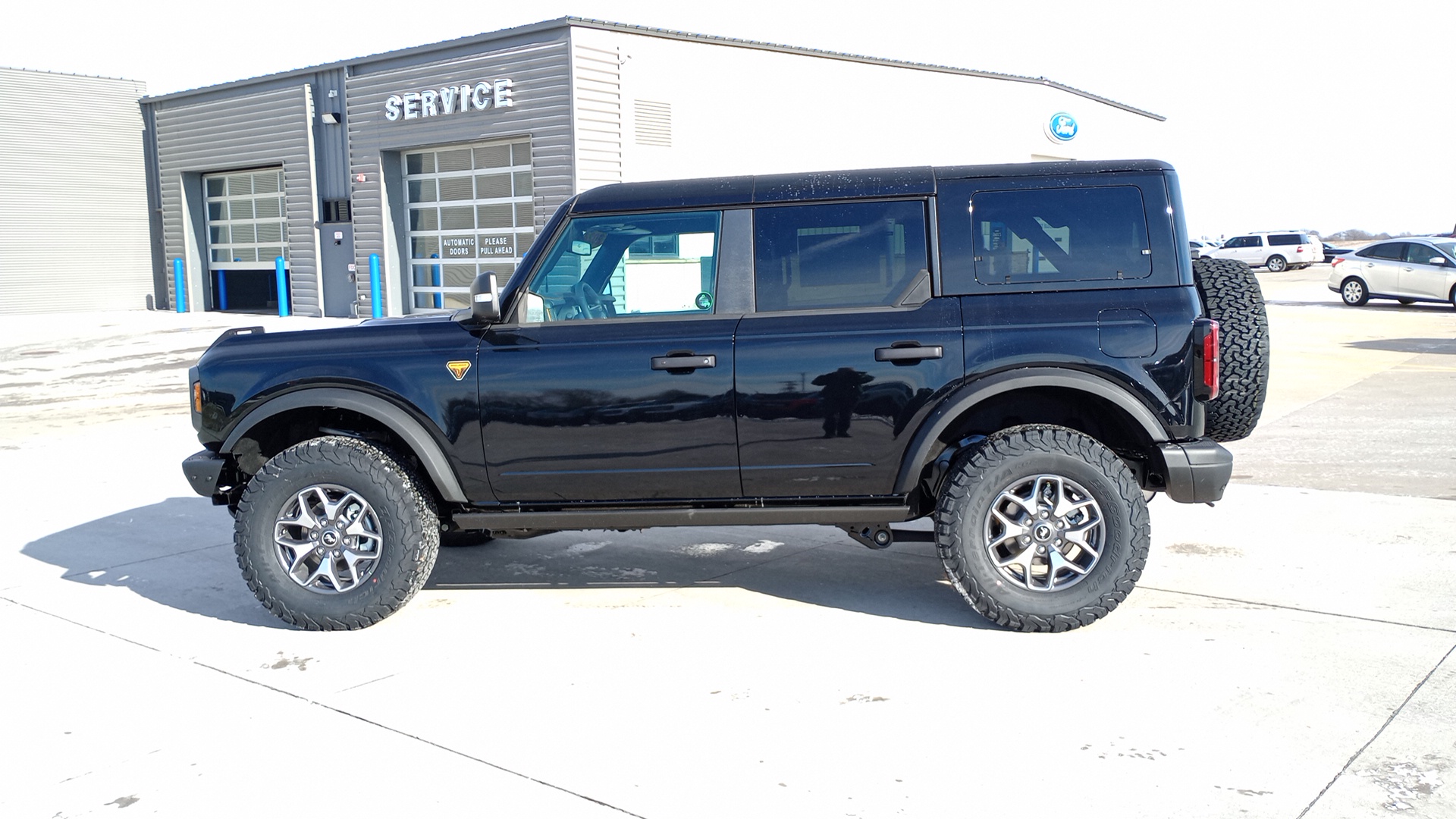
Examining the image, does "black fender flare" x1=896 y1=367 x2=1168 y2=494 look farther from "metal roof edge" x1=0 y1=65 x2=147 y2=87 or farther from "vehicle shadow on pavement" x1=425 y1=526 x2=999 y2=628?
"metal roof edge" x1=0 y1=65 x2=147 y2=87

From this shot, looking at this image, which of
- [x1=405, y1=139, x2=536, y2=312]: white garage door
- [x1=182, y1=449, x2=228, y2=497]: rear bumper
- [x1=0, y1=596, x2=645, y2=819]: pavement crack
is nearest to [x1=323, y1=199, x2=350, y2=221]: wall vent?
[x1=405, y1=139, x2=536, y2=312]: white garage door

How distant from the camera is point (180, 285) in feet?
98.6

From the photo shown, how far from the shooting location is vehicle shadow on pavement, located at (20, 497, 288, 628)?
551 centimetres

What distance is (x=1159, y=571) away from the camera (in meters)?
5.67

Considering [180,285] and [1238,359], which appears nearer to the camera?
[1238,359]

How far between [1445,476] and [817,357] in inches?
210

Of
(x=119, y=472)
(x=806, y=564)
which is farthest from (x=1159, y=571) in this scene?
(x=119, y=472)

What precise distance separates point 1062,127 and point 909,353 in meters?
29.5

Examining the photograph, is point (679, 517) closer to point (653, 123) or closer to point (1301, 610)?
point (1301, 610)

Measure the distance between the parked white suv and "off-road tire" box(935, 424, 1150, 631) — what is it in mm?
44642

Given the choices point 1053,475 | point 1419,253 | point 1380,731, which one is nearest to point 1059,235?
point 1053,475

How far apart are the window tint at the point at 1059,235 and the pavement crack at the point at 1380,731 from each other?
1818 mm

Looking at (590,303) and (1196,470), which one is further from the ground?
(590,303)

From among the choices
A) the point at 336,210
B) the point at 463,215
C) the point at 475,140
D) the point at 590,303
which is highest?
the point at 475,140
